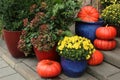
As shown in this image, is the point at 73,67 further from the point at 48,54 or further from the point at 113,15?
the point at 113,15

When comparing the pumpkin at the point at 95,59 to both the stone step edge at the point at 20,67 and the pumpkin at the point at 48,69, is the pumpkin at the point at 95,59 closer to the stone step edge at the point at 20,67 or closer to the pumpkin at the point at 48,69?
the pumpkin at the point at 48,69

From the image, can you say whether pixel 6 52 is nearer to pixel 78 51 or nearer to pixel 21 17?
pixel 21 17

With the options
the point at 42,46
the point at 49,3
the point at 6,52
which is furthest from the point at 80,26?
the point at 6,52

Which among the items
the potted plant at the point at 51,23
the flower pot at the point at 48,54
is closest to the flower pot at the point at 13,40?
the potted plant at the point at 51,23

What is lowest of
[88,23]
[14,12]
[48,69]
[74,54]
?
[48,69]

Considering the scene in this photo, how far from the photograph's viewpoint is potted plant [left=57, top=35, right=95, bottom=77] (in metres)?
2.99

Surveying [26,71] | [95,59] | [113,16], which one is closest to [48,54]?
[26,71]

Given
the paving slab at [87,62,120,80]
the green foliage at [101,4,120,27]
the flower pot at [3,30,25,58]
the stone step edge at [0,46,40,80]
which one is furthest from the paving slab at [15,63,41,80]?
the green foliage at [101,4,120,27]

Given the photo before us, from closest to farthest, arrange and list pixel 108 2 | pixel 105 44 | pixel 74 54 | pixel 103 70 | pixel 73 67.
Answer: pixel 74 54 → pixel 73 67 → pixel 103 70 → pixel 105 44 → pixel 108 2

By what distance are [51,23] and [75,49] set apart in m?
0.66

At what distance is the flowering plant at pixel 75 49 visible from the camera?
117 inches

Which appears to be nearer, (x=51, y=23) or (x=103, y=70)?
(x=103, y=70)

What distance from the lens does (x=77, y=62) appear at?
10.1 feet

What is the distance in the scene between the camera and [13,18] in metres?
3.79
